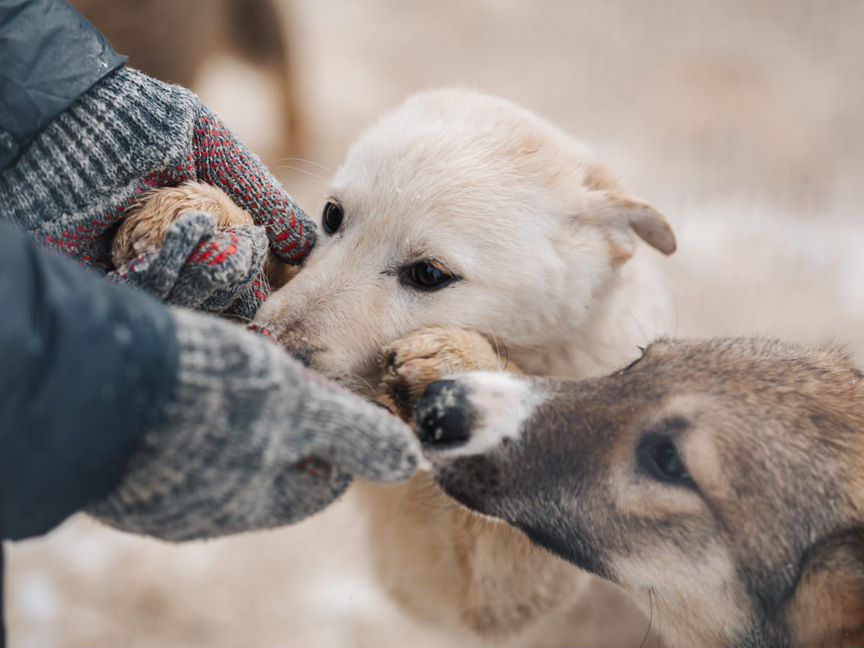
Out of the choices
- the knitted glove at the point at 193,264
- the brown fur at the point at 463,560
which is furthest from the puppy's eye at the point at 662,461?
the knitted glove at the point at 193,264

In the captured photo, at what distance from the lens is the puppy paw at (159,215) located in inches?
67.6

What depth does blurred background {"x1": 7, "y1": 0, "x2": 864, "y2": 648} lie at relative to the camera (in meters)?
3.45

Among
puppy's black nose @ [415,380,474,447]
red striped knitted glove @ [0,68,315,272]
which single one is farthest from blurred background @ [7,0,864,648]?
red striped knitted glove @ [0,68,315,272]

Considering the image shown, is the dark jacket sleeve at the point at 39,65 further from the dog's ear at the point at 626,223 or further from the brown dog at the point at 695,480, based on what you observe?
the dog's ear at the point at 626,223

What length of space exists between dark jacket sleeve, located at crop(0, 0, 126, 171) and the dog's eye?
33.9 inches

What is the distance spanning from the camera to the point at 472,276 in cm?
218

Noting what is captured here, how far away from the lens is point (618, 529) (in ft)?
6.14

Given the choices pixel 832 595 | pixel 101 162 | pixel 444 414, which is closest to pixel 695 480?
pixel 832 595

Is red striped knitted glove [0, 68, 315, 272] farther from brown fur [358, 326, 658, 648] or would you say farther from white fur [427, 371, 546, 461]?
white fur [427, 371, 546, 461]

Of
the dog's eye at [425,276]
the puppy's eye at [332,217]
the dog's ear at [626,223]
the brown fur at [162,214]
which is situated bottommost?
the puppy's eye at [332,217]

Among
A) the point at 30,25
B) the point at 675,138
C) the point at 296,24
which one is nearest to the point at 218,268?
the point at 30,25

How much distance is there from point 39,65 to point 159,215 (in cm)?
39

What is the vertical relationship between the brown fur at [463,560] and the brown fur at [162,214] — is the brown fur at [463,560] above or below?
below

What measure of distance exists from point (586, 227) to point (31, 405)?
1.64 meters
